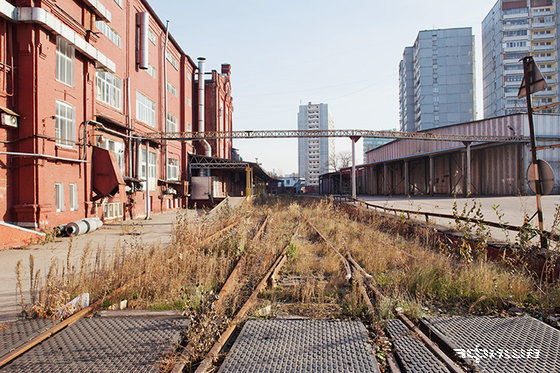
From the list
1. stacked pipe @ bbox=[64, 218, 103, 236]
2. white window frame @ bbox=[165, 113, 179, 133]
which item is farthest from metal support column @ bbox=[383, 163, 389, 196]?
stacked pipe @ bbox=[64, 218, 103, 236]

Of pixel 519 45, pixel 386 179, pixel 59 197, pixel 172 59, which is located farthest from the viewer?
pixel 519 45

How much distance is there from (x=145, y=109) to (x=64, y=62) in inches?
340

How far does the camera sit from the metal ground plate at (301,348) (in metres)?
2.39

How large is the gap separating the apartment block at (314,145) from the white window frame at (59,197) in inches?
5301

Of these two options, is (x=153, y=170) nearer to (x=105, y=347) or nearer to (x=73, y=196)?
(x=73, y=196)

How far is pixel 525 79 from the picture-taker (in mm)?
5762

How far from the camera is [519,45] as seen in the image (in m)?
73.1

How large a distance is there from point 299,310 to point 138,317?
6.01ft

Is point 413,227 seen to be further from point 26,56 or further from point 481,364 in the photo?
point 26,56

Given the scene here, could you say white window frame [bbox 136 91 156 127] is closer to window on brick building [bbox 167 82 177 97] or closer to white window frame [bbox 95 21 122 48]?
white window frame [bbox 95 21 122 48]

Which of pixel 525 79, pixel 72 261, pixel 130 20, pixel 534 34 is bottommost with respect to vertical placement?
pixel 72 261

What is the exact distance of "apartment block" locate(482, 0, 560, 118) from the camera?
70.4m

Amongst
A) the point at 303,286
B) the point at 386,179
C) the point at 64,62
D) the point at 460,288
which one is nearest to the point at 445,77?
the point at 386,179

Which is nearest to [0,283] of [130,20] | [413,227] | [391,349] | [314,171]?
[391,349]
